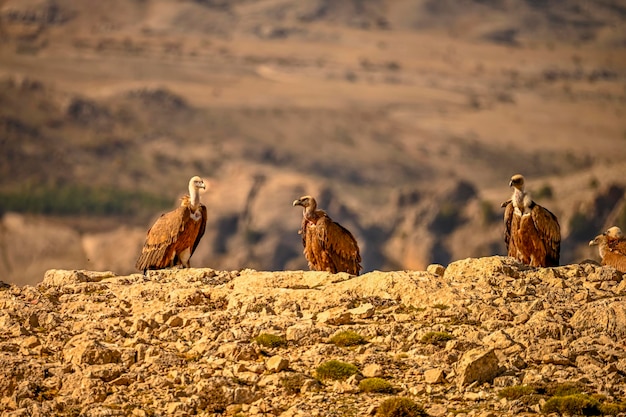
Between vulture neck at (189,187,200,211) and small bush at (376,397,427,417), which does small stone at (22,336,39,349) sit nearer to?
small bush at (376,397,427,417)

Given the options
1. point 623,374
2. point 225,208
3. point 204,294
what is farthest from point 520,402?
point 225,208

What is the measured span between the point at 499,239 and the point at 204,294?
105 m

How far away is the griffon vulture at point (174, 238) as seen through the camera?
31.8 m

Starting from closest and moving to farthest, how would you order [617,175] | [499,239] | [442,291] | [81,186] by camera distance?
[442,291] → [499,239] → [617,175] → [81,186]

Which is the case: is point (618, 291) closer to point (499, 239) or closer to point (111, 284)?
point (111, 284)

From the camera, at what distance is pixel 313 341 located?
78.7ft

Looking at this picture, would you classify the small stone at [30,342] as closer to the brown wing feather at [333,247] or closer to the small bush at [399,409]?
the small bush at [399,409]

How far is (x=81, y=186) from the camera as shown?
18212cm

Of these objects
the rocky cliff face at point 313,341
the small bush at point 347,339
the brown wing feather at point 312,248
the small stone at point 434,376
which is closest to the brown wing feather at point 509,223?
the brown wing feather at point 312,248

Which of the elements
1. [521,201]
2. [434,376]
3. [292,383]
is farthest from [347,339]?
[521,201]

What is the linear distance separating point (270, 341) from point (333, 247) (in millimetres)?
8589

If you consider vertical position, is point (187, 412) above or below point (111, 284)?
below

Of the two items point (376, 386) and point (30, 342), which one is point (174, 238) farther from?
point (376, 386)

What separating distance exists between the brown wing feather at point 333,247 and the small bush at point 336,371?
9.26 meters
